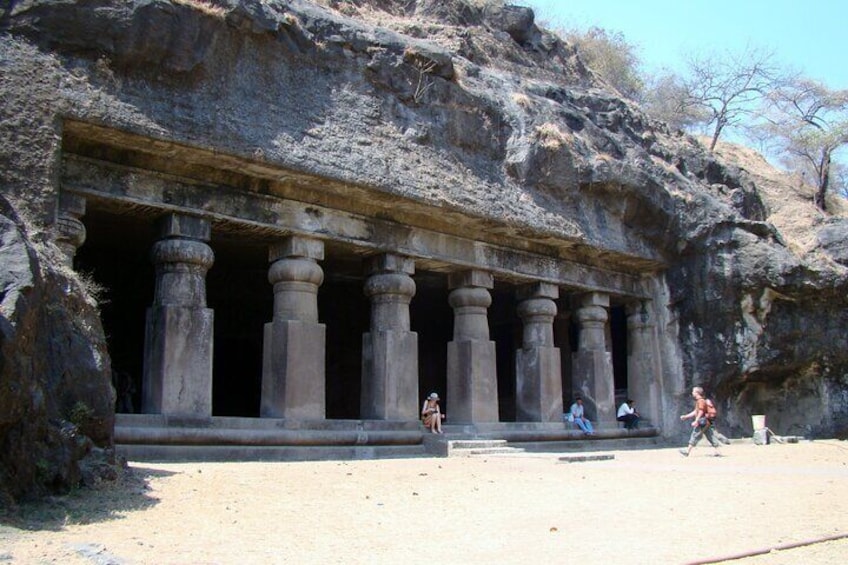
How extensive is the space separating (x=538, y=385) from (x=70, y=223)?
7928 millimetres

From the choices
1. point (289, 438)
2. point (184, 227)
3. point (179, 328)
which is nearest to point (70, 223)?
point (184, 227)

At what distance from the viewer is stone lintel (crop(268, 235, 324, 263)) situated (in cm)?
1155

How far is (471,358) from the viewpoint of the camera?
13445mm

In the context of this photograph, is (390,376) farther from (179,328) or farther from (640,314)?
(640,314)

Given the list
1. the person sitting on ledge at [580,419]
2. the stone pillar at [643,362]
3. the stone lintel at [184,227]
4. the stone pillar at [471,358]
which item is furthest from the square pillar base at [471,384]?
the stone lintel at [184,227]

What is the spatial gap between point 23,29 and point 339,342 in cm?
977

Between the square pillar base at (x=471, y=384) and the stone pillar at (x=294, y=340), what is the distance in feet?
9.05

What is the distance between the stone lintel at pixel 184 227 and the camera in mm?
10586

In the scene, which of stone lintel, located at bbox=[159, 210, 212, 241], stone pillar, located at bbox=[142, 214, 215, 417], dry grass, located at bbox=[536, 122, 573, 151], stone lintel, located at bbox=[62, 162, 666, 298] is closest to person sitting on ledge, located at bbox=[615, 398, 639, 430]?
stone lintel, located at bbox=[62, 162, 666, 298]

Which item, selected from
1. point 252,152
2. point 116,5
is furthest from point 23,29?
point 252,152

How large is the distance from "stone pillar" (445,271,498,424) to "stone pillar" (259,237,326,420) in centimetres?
277

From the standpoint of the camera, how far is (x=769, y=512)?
6453mm

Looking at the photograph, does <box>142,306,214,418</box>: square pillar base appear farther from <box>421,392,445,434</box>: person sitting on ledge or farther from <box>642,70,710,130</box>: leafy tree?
<box>642,70,710,130</box>: leafy tree

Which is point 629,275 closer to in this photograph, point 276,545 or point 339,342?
point 339,342
